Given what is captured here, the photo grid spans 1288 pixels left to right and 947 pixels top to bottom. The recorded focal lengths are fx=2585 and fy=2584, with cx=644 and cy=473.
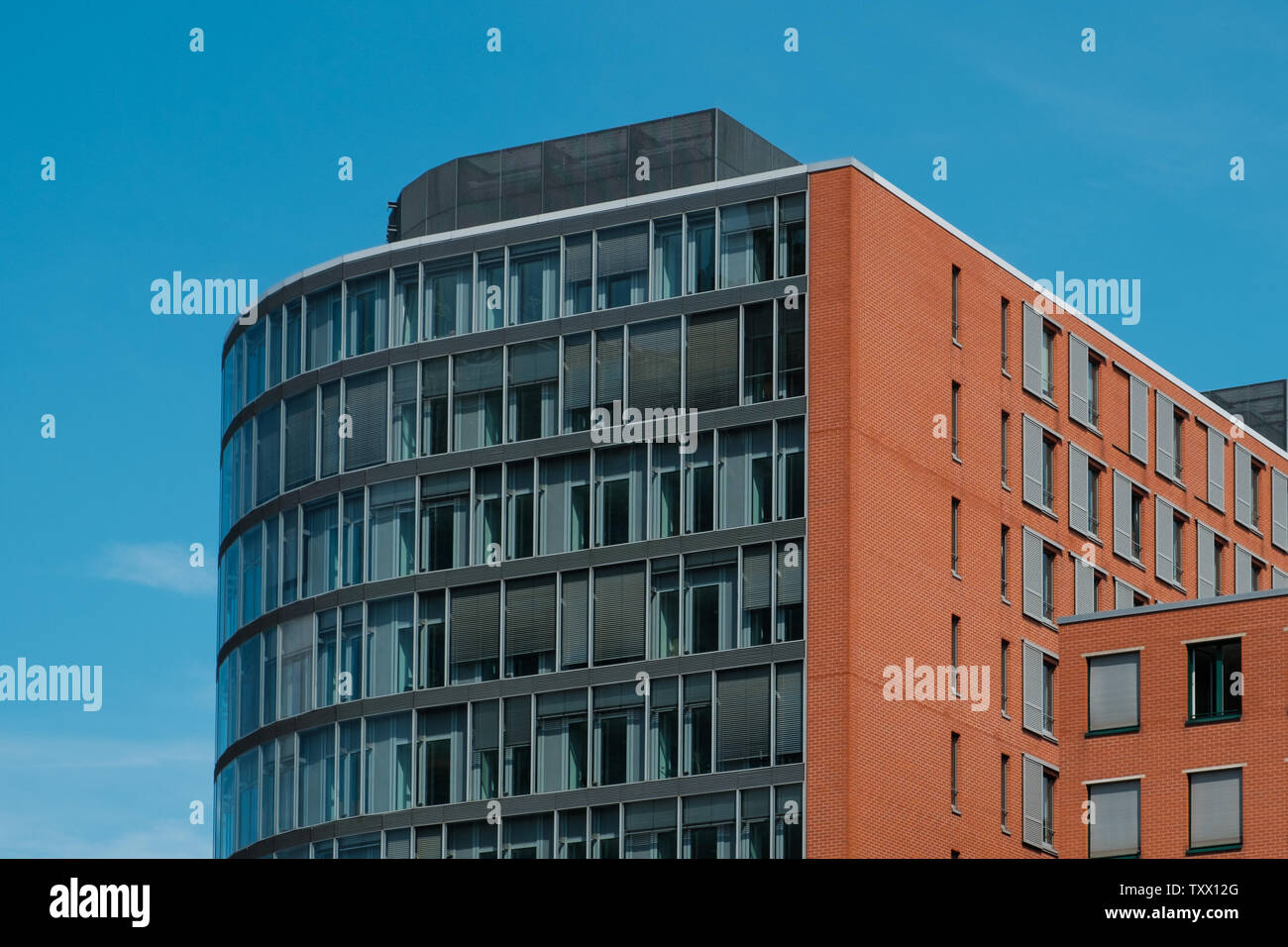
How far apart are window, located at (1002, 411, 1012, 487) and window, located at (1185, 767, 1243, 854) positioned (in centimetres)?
1101

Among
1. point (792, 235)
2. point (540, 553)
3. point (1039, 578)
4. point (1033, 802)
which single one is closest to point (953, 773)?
point (1033, 802)

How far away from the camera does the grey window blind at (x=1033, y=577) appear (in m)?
82.3

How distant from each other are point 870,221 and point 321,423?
18824mm

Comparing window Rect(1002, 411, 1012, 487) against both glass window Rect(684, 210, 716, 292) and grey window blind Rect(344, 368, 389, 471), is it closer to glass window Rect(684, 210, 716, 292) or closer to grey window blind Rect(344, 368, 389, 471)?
glass window Rect(684, 210, 716, 292)

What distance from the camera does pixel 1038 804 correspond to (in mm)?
80812

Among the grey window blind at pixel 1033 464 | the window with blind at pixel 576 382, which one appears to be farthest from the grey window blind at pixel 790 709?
the grey window blind at pixel 1033 464

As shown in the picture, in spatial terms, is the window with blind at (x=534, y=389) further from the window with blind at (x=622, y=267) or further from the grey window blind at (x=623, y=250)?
the grey window blind at (x=623, y=250)

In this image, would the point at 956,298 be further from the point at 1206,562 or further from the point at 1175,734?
the point at 1206,562

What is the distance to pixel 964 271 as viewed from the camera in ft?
266

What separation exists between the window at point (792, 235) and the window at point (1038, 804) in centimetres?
1706

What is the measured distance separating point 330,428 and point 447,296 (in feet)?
18.6

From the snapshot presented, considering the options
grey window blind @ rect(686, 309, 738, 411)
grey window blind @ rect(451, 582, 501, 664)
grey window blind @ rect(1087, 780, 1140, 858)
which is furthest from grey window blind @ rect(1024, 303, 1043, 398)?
grey window blind @ rect(451, 582, 501, 664)
